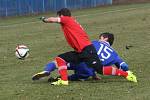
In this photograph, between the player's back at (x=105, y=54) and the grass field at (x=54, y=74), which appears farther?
the player's back at (x=105, y=54)

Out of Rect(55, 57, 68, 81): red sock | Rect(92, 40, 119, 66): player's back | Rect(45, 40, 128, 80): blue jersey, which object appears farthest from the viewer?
Rect(92, 40, 119, 66): player's back

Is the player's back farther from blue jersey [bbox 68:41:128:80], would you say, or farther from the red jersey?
the red jersey

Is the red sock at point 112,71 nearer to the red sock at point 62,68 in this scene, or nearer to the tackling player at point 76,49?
the tackling player at point 76,49

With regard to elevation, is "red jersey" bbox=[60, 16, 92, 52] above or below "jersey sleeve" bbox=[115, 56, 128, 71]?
above

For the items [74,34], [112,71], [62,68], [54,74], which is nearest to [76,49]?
[74,34]

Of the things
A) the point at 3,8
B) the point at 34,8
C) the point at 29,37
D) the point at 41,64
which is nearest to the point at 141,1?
the point at 34,8

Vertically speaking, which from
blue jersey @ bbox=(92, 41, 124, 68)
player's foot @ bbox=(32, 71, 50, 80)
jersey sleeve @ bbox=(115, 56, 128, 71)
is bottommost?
player's foot @ bbox=(32, 71, 50, 80)

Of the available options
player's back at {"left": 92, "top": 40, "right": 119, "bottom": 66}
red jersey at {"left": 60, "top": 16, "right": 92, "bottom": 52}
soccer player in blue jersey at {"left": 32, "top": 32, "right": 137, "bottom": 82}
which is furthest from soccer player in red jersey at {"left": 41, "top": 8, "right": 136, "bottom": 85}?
player's back at {"left": 92, "top": 40, "right": 119, "bottom": 66}

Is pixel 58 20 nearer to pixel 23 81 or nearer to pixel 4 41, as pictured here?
pixel 23 81

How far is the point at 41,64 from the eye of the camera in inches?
524

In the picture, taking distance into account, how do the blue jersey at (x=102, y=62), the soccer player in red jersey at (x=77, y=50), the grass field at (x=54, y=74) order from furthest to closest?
1. the blue jersey at (x=102, y=62)
2. the soccer player in red jersey at (x=77, y=50)
3. the grass field at (x=54, y=74)

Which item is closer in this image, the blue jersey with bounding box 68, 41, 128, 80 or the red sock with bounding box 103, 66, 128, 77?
the red sock with bounding box 103, 66, 128, 77

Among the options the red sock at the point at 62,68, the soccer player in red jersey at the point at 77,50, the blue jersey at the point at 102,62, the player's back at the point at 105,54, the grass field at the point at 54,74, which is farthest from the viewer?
the player's back at the point at 105,54

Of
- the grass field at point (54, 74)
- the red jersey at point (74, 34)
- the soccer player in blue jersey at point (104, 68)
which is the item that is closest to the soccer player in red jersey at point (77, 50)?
the red jersey at point (74, 34)
